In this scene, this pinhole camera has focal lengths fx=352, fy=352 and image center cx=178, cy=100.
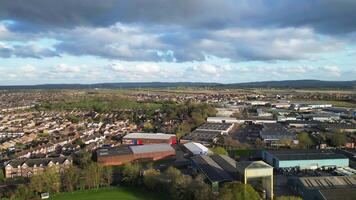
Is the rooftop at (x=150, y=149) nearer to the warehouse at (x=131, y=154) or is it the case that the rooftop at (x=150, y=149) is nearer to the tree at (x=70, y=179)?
the warehouse at (x=131, y=154)

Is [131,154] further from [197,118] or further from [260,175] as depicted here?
[197,118]

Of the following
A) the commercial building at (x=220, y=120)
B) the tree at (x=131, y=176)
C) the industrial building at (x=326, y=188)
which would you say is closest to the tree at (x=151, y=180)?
the tree at (x=131, y=176)

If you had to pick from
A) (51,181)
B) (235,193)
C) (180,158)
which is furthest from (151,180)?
(180,158)

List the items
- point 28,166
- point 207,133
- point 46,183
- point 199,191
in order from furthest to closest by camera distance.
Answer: point 207,133
point 28,166
point 46,183
point 199,191

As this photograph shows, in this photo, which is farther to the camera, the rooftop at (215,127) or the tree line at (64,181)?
the rooftop at (215,127)

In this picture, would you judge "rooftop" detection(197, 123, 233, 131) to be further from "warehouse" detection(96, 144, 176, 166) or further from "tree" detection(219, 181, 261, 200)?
"tree" detection(219, 181, 261, 200)

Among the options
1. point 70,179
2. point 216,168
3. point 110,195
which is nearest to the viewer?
point 110,195

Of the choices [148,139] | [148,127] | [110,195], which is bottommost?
[110,195]
